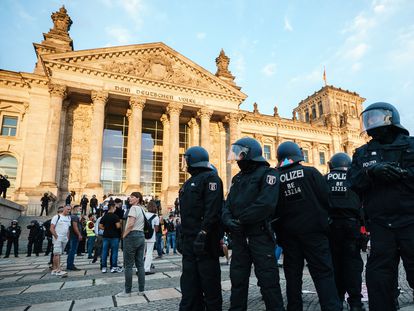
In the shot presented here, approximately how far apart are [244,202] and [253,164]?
22.4 inches

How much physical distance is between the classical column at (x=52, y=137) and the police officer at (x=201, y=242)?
2173cm

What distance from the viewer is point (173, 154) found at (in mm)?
26812

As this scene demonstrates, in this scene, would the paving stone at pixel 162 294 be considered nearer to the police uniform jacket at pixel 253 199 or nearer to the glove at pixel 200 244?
the glove at pixel 200 244

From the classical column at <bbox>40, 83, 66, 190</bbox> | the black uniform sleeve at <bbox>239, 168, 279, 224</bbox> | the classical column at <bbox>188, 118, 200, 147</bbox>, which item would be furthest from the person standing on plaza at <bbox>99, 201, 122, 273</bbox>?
the classical column at <bbox>188, 118, 200, 147</bbox>

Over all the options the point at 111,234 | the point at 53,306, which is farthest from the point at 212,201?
the point at 111,234

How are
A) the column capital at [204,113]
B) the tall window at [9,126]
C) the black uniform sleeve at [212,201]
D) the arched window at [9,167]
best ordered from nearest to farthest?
the black uniform sleeve at [212,201] < the arched window at [9,167] < the tall window at [9,126] < the column capital at [204,113]

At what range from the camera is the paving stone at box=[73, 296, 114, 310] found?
4.53 meters

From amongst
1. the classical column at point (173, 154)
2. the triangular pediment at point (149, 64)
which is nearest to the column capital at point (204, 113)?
the classical column at point (173, 154)

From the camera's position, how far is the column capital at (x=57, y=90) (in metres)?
23.8

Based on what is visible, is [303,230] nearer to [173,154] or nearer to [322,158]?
[173,154]

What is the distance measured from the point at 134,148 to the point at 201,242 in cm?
2300

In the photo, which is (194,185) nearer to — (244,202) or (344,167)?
(244,202)

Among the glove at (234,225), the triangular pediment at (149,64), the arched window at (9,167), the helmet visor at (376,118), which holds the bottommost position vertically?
the glove at (234,225)

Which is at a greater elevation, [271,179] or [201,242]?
[271,179]
